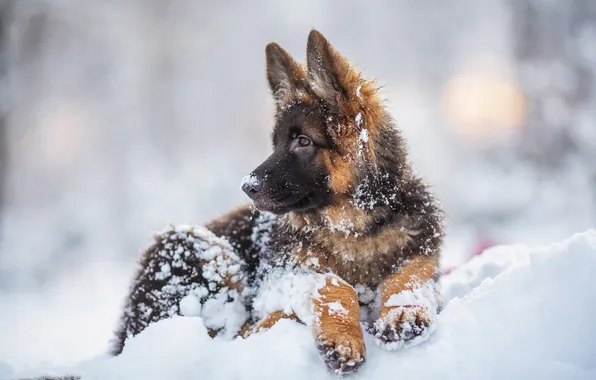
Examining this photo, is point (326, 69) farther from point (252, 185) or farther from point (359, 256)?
point (359, 256)

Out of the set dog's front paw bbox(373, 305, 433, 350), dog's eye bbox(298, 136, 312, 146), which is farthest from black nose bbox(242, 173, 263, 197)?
dog's front paw bbox(373, 305, 433, 350)

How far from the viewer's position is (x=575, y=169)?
649 inches

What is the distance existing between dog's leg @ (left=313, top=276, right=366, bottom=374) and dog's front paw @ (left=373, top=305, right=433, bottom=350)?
0.14 m

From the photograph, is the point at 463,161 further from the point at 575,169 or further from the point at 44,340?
the point at 44,340

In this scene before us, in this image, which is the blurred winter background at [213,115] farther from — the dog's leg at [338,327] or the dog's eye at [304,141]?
the dog's leg at [338,327]

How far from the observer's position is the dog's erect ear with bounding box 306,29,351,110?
12.1ft

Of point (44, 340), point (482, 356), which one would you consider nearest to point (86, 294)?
point (44, 340)

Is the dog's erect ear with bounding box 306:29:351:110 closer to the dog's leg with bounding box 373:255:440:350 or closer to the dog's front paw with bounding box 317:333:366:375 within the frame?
the dog's leg with bounding box 373:255:440:350

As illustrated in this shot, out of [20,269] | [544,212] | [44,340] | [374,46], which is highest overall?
[374,46]

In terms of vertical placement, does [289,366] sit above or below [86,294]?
below

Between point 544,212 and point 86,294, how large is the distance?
1398cm

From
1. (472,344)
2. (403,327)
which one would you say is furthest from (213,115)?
(472,344)

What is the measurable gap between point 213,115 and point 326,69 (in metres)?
19.4

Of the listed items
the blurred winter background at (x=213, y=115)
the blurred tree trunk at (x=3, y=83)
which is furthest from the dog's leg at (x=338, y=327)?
the blurred tree trunk at (x=3, y=83)
